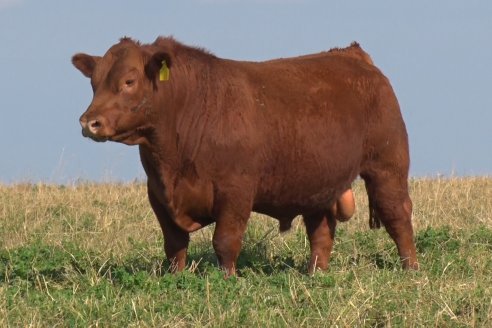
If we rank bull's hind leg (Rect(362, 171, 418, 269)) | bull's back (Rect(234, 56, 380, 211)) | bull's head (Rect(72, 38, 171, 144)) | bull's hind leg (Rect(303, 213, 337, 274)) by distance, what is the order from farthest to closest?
bull's hind leg (Rect(362, 171, 418, 269))
bull's hind leg (Rect(303, 213, 337, 274))
bull's back (Rect(234, 56, 380, 211))
bull's head (Rect(72, 38, 171, 144))

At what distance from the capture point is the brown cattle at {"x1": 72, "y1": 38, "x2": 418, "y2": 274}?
26.6 feet

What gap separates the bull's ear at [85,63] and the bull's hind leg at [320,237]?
2425 millimetres

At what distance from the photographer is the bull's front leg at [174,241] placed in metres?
8.62

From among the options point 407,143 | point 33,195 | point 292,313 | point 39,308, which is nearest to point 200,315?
point 292,313

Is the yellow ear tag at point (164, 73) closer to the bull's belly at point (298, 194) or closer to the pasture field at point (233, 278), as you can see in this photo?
the bull's belly at point (298, 194)

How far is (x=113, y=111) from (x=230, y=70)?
1256 millimetres

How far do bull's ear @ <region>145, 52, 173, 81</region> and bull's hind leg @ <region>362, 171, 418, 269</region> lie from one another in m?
2.44

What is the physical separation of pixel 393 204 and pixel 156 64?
9.17 ft

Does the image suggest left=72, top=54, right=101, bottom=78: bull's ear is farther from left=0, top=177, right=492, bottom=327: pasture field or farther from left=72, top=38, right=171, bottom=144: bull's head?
left=0, top=177, right=492, bottom=327: pasture field

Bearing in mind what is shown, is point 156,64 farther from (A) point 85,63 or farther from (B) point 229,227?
(B) point 229,227

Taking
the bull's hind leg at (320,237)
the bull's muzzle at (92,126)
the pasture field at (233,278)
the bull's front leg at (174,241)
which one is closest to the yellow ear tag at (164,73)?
the bull's muzzle at (92,126)

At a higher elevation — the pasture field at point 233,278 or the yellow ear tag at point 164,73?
the yellow ear tag at point 164,73

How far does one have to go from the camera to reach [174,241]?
8672 millimetres

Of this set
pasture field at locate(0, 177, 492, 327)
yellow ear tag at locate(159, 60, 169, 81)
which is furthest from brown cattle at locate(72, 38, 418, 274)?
pasture field at locate(0, 177, 492, 327)
